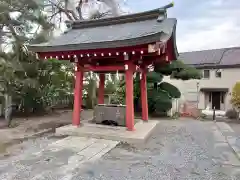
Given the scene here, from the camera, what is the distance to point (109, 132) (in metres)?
5.53

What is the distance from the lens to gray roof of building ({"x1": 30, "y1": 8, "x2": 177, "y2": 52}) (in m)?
4.74

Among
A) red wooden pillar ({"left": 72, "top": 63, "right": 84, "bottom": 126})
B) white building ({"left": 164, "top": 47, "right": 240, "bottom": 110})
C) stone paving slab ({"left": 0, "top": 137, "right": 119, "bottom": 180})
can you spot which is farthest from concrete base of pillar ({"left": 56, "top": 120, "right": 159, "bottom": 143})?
white building ({"left": 164, "top": 47, "right": 240, "bottom": 110})

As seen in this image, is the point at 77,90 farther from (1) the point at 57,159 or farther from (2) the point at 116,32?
(1) the point at 57,159

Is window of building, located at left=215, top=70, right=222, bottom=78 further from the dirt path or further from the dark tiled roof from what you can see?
the dirt path

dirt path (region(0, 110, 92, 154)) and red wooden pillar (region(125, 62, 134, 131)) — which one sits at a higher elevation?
red wooden pillar (region(125, 62, 134, 131))

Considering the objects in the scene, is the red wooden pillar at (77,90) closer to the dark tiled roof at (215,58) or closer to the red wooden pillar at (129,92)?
the red wooden pillar at (129,92)

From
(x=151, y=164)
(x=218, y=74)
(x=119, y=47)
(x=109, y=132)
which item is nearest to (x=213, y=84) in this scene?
(x=218, y=74)

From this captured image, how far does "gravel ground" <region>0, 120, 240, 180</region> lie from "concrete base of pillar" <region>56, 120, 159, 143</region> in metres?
0.26

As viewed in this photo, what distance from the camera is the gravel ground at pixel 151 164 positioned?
3.20 meters

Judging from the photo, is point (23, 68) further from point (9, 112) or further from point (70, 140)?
point (70, 140)

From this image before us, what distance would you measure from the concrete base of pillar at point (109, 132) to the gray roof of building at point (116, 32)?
230 centimetres

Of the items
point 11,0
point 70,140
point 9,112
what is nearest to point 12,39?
point 11,0

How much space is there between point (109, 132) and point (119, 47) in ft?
7.70

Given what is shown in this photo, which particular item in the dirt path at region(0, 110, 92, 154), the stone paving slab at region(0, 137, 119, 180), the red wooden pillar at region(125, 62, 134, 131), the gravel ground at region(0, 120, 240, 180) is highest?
the red wooden pillar at region(125, 62, 134, 131)
